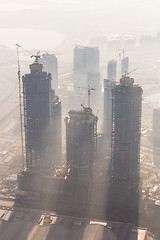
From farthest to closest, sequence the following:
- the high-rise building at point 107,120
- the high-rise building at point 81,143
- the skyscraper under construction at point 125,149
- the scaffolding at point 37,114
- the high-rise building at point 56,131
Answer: the high-rise building at point 107,120, the high-rise building at point 56,131, the scaffolding at point 37,114, the high-rise building at point 81,143, the skyscraper under construction at point 125,149

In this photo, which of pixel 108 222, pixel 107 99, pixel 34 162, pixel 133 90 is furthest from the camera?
pixel 107 99

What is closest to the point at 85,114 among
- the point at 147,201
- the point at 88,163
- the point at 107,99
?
the point at 88,163

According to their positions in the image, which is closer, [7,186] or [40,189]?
[40,189]

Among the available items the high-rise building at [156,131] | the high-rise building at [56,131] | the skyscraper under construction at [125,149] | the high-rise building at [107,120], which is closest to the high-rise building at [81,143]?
the skyscraper under construction at [125,149]

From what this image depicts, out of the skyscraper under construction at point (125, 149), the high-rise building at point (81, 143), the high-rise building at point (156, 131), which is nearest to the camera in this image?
the skyscraper under construction at point (125, 149)

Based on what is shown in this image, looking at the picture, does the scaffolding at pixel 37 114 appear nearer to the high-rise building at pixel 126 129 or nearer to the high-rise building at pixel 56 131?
the high-rise building at pixel 56 131

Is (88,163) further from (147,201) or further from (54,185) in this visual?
(147,201)
